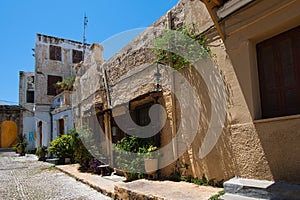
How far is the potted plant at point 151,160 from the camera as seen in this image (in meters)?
6.07

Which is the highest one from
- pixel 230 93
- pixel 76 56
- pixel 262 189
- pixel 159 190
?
pixel 76 56

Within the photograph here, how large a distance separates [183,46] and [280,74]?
245cm

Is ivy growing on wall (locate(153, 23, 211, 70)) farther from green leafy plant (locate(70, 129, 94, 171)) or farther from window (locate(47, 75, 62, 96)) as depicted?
window (locate(47, 75, 62, 96))

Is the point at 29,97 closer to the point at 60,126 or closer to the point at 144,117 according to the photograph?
the point at 60,126

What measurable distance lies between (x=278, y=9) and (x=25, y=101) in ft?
79.7

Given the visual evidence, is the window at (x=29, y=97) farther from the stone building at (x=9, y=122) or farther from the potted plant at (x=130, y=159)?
the potted plant at (x=130, y=159)

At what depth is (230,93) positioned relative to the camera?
4.34 metres

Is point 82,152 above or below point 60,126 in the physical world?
below

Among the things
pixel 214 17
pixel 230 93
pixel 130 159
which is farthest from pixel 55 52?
pixel 230 93

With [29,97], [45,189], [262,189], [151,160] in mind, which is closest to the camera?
[262,189]

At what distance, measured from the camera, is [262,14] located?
11.2ft

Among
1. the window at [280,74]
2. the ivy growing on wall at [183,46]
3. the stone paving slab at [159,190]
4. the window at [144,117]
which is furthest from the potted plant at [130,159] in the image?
the window at [280,74]

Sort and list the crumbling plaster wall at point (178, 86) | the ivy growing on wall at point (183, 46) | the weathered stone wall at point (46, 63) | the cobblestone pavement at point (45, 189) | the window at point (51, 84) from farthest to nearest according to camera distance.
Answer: the window at point (51, 84) → the weathered stone wall at point (46, 63) → the cobblestone pavement at point (45, 189) → the ivy growing on wall at point (183, 46) → the crumbling plaster wall at point (178, 86)

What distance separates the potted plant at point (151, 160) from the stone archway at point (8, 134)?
24736 mm
